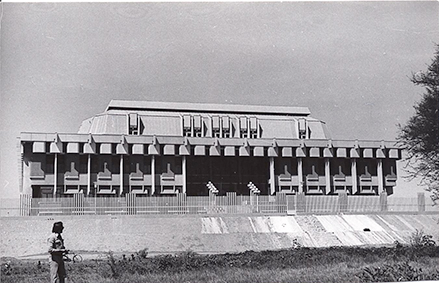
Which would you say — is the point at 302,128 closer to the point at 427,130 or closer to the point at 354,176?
the point at 354,176

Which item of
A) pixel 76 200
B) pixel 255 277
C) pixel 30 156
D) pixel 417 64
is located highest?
pixel 417 64

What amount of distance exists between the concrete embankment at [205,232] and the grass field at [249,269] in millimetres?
4735

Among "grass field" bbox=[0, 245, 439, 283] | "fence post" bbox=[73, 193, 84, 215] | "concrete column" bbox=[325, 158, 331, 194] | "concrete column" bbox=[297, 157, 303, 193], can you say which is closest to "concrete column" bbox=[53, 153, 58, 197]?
"fence post" bbox=[73, 193, 84, 215]

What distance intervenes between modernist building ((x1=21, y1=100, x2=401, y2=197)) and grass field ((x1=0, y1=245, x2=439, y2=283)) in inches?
449

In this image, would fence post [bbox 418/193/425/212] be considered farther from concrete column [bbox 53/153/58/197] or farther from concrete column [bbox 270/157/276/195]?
concrete column [bbox 53/153/58/197]

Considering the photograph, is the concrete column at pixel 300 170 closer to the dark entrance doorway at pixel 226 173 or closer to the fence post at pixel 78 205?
the dark entrance doorway at pixel 226 173

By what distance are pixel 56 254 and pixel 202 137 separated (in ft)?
69.3

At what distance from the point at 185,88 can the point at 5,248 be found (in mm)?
9104

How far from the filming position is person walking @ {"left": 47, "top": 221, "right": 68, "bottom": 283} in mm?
14258

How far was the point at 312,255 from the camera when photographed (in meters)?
20.7

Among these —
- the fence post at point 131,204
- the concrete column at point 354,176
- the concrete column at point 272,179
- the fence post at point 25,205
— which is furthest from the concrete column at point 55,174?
the concrete column at point 354,176

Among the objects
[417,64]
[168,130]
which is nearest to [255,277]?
[417,64]

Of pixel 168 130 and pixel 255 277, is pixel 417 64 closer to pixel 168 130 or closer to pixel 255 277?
pixel 255 277

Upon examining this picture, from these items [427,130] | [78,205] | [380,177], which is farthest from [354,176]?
[78,205]
